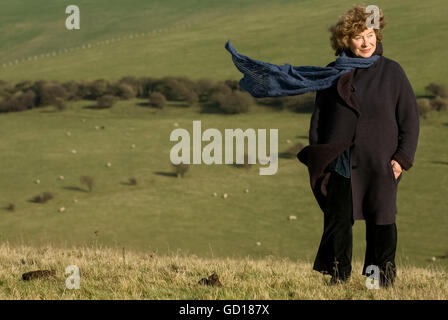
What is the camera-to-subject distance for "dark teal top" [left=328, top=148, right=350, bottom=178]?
6.04m

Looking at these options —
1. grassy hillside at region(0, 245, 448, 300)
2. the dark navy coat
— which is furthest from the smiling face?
grassy hillside at region(0, 245, 448, 300)

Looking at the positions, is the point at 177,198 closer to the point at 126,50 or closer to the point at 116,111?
the point at 116,111

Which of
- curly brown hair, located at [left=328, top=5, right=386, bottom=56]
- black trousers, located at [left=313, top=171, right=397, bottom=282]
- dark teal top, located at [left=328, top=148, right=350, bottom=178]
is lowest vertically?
black trousers, located at [left=313, top=171, right=397, bottom=282]

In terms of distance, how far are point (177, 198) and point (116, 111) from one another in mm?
15412

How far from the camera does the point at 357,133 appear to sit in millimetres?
5938

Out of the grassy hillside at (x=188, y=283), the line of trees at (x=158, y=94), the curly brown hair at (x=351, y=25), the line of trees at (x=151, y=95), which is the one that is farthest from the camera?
the line of trees at (x=151, y=95)

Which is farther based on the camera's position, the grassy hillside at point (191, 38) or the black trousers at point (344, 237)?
the grassy hillside at point (191, 38)

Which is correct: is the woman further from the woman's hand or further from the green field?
the green field

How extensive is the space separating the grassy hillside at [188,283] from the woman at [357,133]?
403mm

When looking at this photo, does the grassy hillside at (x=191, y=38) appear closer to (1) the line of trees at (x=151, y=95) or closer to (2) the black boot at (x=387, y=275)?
(1) the line of trees at (x=151, y=95)

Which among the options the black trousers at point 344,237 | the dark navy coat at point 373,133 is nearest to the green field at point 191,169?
the black trousers at point 344,237

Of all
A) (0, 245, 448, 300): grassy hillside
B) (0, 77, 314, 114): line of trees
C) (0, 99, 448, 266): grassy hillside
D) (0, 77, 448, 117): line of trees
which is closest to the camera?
(0, 245, 448, 300): grassy hillside

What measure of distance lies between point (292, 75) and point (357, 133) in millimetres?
750

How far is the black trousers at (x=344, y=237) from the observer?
6.04 metres
